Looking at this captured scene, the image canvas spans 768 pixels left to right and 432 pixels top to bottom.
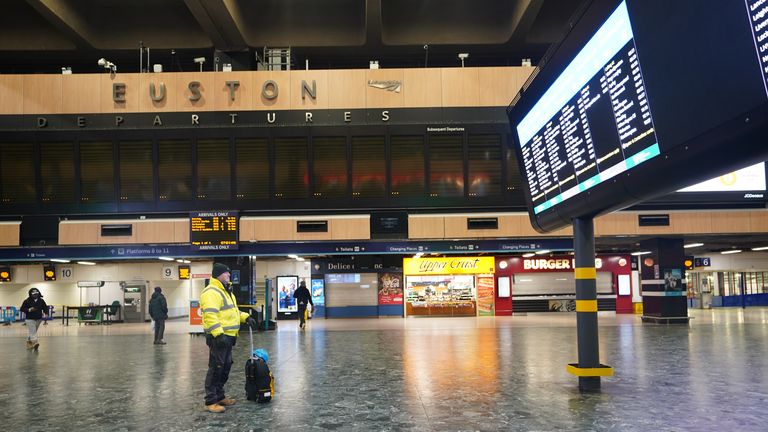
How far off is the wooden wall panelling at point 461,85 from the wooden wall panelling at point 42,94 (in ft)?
34.8

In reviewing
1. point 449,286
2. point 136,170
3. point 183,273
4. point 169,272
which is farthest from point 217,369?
point 169,272

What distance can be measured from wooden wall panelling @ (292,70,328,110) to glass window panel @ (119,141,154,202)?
156 inches

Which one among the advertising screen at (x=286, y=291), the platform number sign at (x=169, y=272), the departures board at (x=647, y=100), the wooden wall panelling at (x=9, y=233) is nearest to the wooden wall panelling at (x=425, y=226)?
the departures board at (x=647, y=100)

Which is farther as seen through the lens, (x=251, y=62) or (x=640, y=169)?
(x=251, y=62)

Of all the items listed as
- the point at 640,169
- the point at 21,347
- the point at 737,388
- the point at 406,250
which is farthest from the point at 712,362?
the point at 21,347

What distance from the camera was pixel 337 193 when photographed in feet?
50.6

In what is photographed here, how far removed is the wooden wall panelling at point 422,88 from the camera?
15859 millimetres

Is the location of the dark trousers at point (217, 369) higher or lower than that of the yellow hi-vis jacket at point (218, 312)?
lower

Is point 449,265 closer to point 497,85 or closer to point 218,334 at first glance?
point 497,85

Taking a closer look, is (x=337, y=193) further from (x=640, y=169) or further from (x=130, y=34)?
(x=640, y=169)

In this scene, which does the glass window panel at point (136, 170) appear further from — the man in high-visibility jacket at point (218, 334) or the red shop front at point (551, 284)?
the red shop front at point (551, 284)

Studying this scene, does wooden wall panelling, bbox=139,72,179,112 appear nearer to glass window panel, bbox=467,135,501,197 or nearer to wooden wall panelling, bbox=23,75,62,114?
wooden wall panelling, bbox=23,75,62,114

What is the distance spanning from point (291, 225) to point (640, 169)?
11.6 metres

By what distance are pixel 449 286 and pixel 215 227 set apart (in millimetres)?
13469
